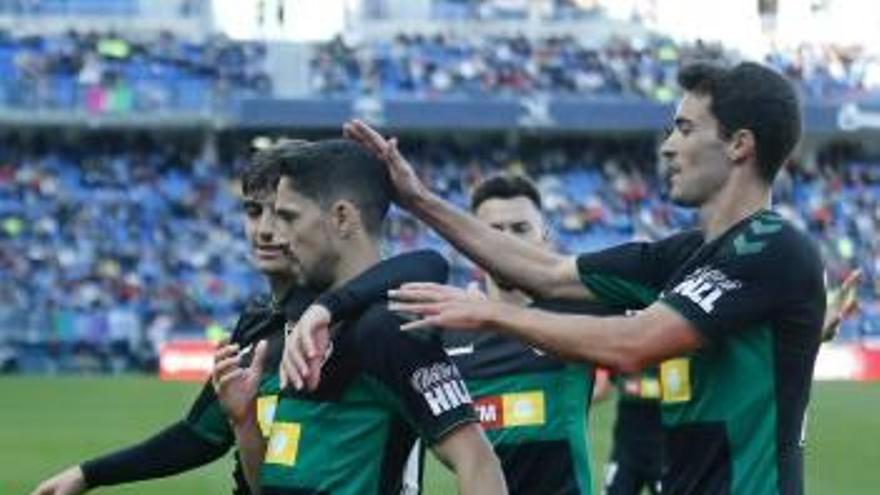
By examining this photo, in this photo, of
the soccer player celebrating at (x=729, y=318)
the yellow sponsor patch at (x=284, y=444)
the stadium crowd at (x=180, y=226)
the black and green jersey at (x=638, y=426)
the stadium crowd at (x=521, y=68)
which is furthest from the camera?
the stadium crowd at (x=521, y=68)

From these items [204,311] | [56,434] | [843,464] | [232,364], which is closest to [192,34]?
[204,311]

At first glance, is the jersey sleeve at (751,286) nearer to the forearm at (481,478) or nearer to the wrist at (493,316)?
the wrist at (493,316)

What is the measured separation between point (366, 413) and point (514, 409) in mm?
2270

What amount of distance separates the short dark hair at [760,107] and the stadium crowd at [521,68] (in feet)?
114

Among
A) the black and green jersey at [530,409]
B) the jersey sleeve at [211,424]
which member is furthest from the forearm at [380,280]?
the black and green jersey at [530,409]

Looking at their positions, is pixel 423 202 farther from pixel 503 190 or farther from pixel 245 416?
pixel 503 190

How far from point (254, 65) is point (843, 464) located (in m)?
24.2

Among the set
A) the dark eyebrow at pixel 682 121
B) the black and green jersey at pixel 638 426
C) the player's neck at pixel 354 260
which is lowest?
the black and green jersey at pixel 638 426

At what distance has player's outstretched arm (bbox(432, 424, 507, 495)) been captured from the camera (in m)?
4.24

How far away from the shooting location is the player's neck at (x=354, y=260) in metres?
4.58

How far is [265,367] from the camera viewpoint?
5172mm

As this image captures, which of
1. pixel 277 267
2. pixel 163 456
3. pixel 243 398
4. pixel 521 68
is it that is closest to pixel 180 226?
pixel 521 68

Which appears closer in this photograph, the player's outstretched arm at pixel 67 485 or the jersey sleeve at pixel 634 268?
the jersey sleeve at pixel 634 268

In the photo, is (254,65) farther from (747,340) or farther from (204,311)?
(747,340)
